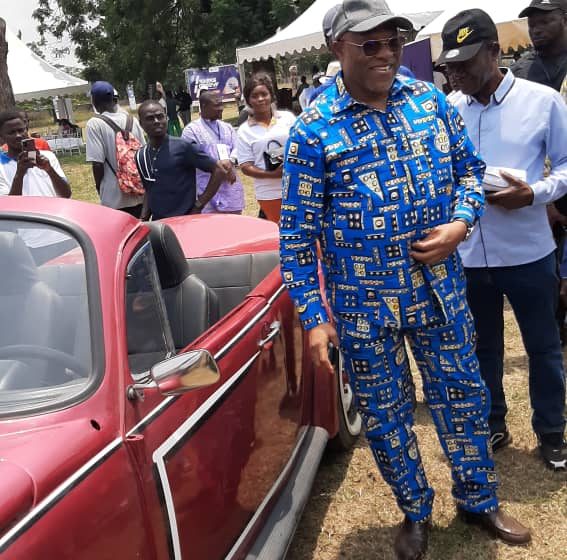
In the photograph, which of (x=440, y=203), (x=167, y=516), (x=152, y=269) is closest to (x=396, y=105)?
(x=440, y=203)

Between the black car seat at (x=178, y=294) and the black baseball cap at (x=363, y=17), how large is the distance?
3.38 ft

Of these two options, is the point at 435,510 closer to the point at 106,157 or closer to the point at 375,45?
the point at 375,45

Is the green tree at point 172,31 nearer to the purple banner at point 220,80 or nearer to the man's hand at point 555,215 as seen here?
the purple banner at point 220,80

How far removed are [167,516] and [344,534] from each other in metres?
1.44

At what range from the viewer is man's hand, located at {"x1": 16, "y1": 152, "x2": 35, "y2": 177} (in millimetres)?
4484

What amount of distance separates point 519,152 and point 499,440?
139 centimetres

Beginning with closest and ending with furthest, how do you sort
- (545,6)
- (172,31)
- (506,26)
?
(545,6) < (506,26) < (172,31)

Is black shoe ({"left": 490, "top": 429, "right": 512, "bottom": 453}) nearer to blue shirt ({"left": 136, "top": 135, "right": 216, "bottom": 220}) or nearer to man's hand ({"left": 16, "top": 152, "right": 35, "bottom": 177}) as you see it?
blue shirt ({"left": 136, "top": 135, "right": 216, "bottom": 220})

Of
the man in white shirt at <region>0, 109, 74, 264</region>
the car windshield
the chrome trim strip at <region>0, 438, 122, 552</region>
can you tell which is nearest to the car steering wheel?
the car windshield

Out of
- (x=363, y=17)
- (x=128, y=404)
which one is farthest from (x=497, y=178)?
(x=128, y=404)

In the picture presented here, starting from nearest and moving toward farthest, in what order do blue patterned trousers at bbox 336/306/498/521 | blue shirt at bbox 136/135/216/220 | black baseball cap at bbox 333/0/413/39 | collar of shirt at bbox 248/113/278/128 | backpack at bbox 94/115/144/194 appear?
black baseball cap at bbox 333/0/413/39
blue patterned trousers at bbox 336/306/498/521
blue shirt at bbox 136/135/216/220
collar of shirt at bbox 248/113/278/128
backpack at bbox 94/115/144/194

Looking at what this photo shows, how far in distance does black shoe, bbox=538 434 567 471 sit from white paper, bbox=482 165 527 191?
1.18 metres

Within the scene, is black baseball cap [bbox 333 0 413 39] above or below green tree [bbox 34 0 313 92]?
below

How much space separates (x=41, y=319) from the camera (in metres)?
1.96
